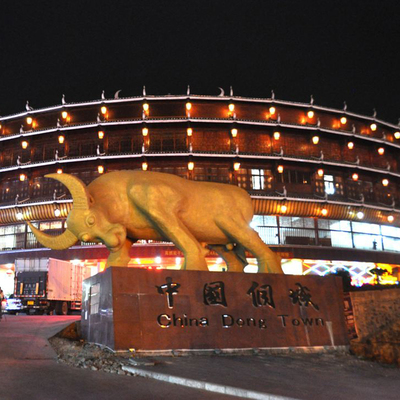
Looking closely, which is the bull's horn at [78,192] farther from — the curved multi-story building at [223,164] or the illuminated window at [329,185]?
the illuminated window at [329,185]

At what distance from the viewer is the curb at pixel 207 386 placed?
588cm

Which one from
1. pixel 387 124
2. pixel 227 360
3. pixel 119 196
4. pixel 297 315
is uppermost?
pixel 387 124

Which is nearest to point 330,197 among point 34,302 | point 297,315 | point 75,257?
point 75,257

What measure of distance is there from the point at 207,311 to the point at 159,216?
7.96 feet

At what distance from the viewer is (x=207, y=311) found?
1030 cm

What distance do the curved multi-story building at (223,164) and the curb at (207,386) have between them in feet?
94.0

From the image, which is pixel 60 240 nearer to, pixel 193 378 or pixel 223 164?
pixel 193 378

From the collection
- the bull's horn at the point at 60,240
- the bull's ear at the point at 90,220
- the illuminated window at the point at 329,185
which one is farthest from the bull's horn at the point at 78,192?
the illuminated window at the point at 329,185

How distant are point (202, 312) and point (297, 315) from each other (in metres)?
2.62

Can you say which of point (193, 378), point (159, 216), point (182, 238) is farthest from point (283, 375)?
point (159, 216)

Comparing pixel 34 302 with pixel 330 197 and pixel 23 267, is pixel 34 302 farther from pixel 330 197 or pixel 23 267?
pixel 330 197

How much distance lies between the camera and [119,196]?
11.1 metres

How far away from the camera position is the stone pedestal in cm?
954

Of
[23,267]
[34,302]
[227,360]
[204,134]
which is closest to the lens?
[227,360]
